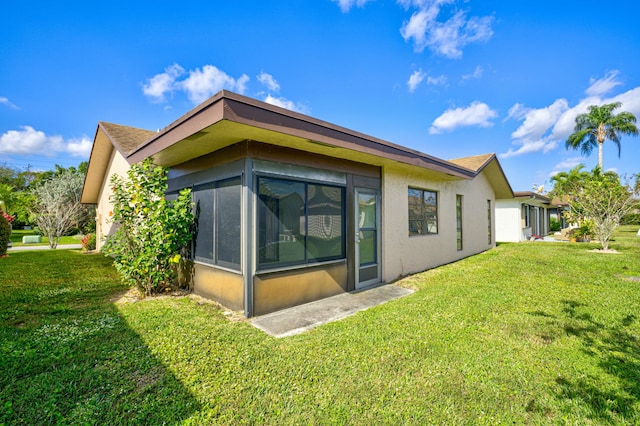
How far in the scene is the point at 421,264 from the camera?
318 inches

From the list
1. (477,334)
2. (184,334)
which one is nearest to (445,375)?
(477,334)

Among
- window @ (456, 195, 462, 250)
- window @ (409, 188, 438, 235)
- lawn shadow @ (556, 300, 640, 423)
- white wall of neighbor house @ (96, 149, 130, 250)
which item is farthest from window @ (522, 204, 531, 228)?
white wall of neighbor house @ (96, 149, 130, 250)

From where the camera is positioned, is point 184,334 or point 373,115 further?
point 373,115

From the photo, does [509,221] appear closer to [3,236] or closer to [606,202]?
[606,202]

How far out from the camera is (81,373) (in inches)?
109

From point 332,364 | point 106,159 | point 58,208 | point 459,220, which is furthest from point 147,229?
point 58,208

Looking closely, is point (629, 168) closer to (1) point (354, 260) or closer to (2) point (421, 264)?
(2) point (421, 264)

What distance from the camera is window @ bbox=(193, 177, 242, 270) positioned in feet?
15.3

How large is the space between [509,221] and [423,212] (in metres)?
11.6

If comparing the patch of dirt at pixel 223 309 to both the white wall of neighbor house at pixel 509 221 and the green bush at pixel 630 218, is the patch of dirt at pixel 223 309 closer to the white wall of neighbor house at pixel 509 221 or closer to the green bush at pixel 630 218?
the green bush at pixel 630 218

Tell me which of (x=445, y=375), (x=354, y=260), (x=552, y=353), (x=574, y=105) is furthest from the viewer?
(x=574, y=105)

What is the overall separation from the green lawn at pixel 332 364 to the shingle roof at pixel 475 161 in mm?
5935

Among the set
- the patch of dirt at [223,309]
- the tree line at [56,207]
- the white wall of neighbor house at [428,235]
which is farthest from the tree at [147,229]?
the tree line at [56,207]

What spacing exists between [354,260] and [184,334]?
3407 mm
